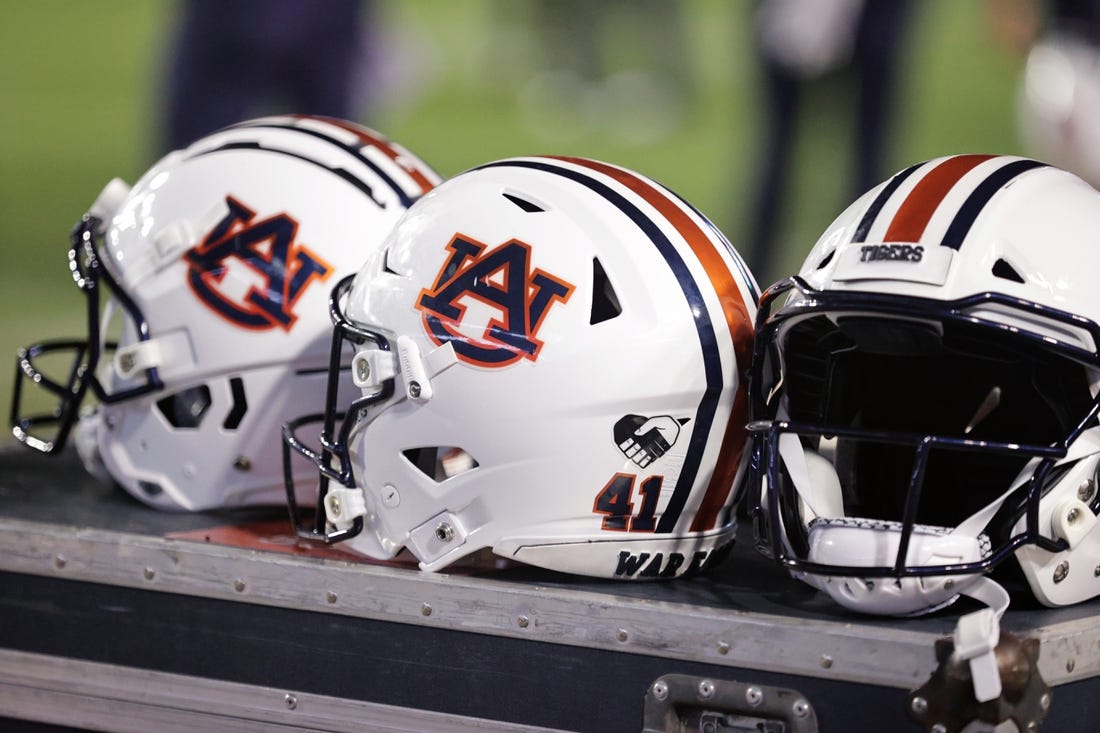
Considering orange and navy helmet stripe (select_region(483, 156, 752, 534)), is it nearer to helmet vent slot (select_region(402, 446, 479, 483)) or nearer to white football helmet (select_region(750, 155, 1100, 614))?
white football helmet (select_region(750, 155, 1100, 614))

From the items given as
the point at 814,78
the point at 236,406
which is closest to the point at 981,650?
the point at 236,406

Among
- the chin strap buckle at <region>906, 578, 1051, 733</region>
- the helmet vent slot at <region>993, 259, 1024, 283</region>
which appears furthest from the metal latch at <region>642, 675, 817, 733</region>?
the helmet vent slot at <region>993, 259, 1024, 283</region>

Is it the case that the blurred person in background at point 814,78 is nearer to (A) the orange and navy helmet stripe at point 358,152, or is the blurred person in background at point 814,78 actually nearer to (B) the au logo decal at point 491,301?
(A) the orange and navy helmet stripe at point 358,152

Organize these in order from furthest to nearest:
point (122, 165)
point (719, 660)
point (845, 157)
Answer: point (122, 165), point (845, 157), point (719, 660)

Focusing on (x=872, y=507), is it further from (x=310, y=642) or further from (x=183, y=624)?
(x=183, y=624)

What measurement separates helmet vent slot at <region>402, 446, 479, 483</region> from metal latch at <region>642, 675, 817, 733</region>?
1.15 feet

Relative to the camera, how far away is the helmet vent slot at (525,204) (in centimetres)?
155

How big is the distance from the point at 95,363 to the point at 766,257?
7.66 ft

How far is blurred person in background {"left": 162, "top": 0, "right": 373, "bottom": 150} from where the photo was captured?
3.99 metres

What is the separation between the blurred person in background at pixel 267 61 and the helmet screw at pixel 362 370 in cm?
259

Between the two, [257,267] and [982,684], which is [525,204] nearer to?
[257,267]

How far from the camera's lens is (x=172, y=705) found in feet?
5.20

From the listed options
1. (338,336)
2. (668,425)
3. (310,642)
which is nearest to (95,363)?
(338,336)

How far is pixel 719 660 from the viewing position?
4.37 ft
